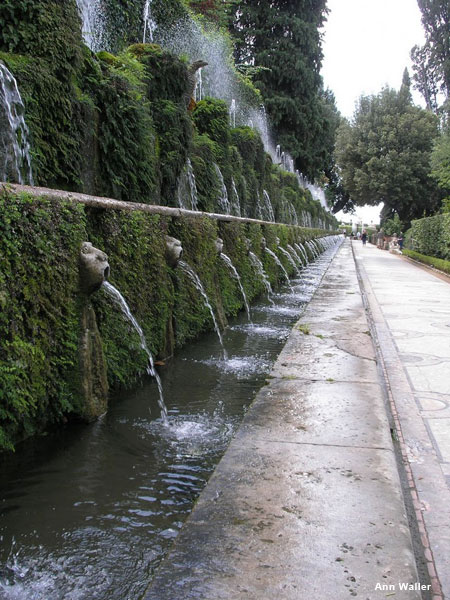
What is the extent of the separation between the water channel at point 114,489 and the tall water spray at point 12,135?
195 centimetres

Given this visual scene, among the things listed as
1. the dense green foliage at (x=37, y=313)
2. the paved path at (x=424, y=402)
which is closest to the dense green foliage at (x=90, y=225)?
the dense green foliage at (x=37, y=313)

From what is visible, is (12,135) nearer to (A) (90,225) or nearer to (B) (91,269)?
(A) (90,225)

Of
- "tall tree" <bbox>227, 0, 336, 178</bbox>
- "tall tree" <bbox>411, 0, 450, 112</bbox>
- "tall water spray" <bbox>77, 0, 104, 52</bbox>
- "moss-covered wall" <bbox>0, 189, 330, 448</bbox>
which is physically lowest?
"moss-covered wall" <bbox>0, 189, 330, 448</bbox>

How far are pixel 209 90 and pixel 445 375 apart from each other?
19449 mm

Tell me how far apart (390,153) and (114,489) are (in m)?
39.4

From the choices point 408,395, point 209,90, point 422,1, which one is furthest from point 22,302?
point 422,1

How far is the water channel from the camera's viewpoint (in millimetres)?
2041

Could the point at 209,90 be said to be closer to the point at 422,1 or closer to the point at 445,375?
the point at 445,375

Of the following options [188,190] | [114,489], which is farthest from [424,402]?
[188,190]

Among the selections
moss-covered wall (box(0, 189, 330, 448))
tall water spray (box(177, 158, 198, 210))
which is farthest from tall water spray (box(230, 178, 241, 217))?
moss-covered wall (box(0, 189, 330, 448))

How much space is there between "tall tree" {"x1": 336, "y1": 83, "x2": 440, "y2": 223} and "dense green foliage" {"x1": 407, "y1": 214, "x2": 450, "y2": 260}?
7762mm

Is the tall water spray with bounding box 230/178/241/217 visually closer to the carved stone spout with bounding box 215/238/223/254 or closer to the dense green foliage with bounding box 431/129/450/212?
the carved stone spout with bounding box 215/238/223/254

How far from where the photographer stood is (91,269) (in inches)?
139

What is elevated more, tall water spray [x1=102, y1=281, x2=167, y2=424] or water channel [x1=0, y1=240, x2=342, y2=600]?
tall water spray [x1=102, y1=281, x2=167, y2=424]
